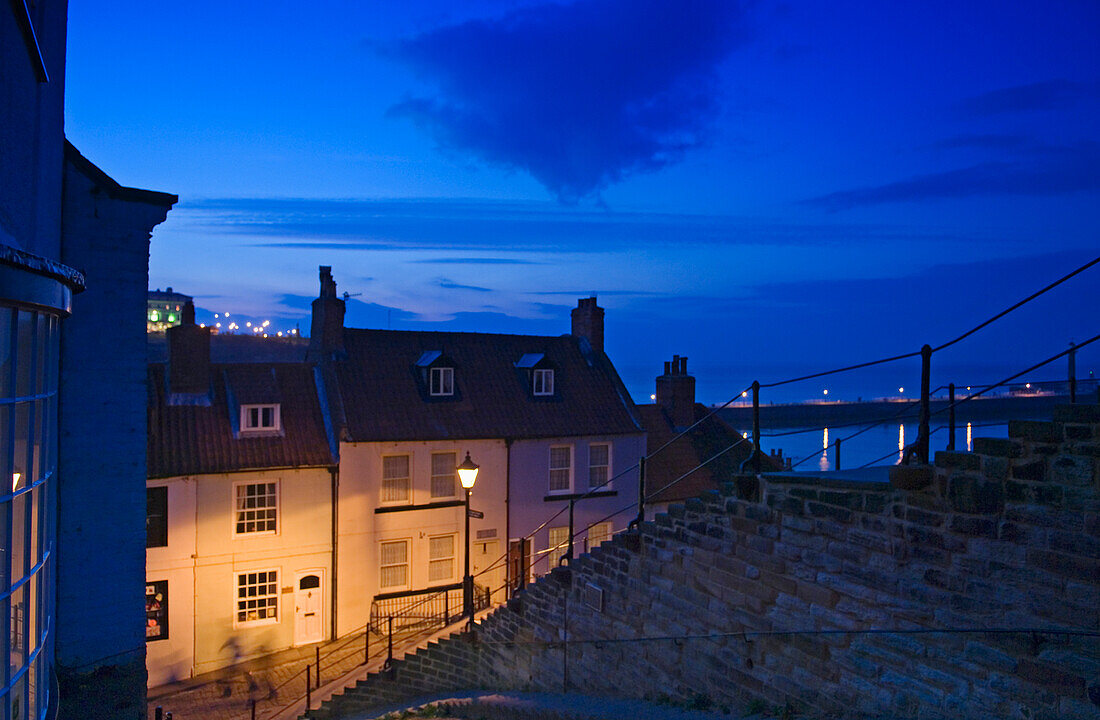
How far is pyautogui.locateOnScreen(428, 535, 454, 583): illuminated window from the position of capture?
68.9 ft

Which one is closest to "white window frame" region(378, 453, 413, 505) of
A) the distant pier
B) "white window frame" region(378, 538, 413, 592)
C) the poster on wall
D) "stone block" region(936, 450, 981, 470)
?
"white window frame" region(378, 538, 413, 592)

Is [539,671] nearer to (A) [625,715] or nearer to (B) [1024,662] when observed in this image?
(A) [625,715]

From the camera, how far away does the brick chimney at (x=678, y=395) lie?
90.8ft

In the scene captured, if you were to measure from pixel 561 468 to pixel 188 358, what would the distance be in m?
11.1

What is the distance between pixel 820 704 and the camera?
291 inches

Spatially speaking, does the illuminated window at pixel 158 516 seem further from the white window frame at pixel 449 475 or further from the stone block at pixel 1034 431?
the stone block at pixel 1034 431

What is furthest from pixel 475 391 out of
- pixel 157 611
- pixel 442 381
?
pixel 157 611

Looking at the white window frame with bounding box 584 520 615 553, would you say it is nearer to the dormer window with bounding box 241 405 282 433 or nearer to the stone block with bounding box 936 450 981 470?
the dormer window with bounding box 241 405 282 433

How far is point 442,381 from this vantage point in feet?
74.3

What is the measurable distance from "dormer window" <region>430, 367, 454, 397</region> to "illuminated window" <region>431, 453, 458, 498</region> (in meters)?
2.14

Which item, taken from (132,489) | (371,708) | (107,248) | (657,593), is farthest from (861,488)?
(371,708)

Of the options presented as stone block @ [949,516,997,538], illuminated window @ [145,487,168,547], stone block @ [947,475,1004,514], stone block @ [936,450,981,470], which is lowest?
illuminated window @ [145,487,168,547]

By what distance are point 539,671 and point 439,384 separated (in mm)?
11926

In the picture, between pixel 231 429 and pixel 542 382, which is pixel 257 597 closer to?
pixel 231 429
